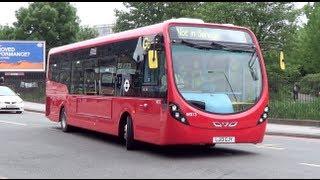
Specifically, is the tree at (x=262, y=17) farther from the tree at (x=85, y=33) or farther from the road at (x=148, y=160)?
the tree at (x=85, y=33)

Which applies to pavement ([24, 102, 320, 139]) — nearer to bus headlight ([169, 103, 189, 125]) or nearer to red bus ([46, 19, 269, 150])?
red bus ([46, 19, 269, 150])

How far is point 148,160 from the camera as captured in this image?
42.0ft

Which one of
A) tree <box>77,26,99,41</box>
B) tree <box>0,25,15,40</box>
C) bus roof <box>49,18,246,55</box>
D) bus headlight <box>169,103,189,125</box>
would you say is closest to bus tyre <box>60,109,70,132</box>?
bus roof <box>49,18,246,55</box>

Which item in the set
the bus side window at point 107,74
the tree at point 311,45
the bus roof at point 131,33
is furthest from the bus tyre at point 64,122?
A: the tree at point 311,45

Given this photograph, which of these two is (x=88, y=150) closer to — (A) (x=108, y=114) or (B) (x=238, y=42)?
(A) (x=108, y=114)

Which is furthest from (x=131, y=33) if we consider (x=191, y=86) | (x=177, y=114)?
(x=177, y=114)

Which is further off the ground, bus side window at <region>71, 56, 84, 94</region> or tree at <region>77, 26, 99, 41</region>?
tree at <region>77, 26, 99, 41</region>

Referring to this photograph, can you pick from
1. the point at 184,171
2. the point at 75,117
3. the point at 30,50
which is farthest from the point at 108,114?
the point at 30,50

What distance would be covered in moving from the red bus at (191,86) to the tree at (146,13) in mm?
38272

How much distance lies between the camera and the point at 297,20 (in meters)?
40.2

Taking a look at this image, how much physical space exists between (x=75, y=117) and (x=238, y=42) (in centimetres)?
747

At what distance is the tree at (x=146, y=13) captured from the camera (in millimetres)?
53375

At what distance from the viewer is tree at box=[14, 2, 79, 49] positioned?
188 feet

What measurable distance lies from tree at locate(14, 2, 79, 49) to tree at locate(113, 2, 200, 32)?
6.59 m
